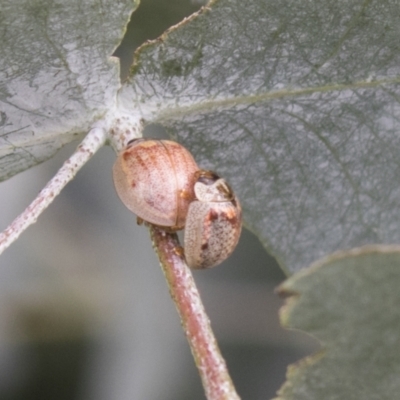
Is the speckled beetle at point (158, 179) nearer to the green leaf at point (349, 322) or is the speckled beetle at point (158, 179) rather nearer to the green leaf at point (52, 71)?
the green leaf at point (52, 71)

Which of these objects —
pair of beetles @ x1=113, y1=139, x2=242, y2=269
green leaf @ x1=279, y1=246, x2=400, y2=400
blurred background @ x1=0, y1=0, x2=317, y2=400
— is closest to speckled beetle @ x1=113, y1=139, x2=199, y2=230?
pair of beetles @ x1=113, y1=139, x2=242, y2=269

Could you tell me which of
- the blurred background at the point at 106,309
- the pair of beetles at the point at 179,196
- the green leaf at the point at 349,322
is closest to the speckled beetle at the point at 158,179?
the pair of beetles at the point at 179,196

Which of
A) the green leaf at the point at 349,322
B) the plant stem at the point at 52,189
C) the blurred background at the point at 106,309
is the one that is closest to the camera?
the green leaf at the point at 349,322

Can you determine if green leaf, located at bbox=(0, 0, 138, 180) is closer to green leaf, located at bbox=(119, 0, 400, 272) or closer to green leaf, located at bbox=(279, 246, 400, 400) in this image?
green leaf, located at bbox=(119, 0, 400, 272)

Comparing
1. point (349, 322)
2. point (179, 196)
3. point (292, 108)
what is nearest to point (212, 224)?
point (179, 196)

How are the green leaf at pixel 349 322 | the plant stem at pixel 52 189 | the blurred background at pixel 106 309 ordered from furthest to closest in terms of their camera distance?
the blurred background at pixel 106 309, the plant stem at pixel 52 189, the green leaf at pixel 349 322

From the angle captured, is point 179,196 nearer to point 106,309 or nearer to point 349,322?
point 349,322

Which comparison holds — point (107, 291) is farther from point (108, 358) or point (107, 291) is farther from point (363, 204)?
point (363, 204)

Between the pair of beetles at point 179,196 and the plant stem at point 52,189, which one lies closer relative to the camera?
the plant stem at point 52,189
